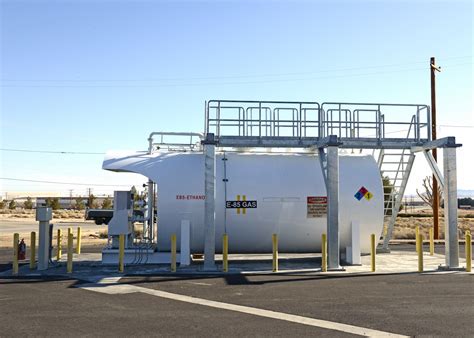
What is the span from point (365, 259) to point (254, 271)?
456 cm

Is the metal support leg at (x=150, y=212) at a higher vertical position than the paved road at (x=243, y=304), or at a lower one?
higher

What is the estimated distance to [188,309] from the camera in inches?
360

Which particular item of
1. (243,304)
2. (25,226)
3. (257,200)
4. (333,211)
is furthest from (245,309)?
(25,226)

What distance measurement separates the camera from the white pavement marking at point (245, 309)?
25.1 ft

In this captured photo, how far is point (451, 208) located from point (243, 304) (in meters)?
8.32

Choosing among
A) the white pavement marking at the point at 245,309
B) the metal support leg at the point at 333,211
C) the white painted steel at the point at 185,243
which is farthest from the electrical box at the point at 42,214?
the metal support leg at the point at 333,211

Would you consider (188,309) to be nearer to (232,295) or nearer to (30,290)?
(232,295)

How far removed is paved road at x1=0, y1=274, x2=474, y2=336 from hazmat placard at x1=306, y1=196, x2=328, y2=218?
2862 mm

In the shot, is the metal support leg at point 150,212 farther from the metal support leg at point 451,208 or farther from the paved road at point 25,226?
the paved road at point 25,226

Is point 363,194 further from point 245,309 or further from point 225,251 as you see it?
point 245,309

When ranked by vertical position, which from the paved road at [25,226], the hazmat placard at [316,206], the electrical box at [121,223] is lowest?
the paved road at [25,226]

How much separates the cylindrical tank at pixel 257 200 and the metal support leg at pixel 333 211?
118cm

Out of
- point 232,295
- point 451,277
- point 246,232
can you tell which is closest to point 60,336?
point 232,295

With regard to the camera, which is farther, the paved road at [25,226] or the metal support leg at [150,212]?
the paved road at [25,226]
